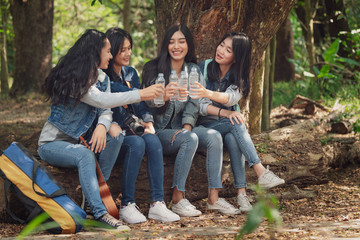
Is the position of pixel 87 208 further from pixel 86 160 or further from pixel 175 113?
pixel 175 113

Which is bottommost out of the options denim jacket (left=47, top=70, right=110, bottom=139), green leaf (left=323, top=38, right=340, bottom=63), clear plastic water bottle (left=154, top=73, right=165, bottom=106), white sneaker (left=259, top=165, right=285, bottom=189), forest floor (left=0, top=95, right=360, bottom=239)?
forest floor (left=0, top=95, right=360, bottom=239)

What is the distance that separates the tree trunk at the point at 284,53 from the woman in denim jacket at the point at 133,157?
347 inches

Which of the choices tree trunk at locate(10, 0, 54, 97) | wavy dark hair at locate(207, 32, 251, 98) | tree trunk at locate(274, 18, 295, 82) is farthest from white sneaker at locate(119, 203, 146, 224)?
tree trunk at locate(274, 18, 295, 82)

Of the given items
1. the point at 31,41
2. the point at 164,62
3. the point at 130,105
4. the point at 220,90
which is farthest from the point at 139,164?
the point at 31,41

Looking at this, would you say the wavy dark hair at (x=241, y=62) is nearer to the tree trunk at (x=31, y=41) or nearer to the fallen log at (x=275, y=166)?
the fallen log at (x=275, y=166)

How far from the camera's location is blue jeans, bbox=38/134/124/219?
395 centimetres

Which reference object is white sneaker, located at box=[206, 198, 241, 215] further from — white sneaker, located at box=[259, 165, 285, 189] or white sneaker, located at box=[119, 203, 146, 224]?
white sneaker, located at box=[119, 203, 146, 224]

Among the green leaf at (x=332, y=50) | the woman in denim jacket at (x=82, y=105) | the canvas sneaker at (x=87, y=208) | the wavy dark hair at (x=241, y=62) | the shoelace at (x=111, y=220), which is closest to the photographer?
the shoelace at (x=111, y=220)

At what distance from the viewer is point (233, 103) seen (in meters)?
4.79

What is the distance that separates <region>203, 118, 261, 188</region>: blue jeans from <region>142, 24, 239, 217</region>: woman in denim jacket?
16 centimetres

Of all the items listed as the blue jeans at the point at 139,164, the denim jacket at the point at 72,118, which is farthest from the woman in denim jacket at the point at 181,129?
the denim jacket at the point at 72,118

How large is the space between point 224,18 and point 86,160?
2425mm

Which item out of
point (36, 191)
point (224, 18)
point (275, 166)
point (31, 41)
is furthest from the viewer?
point (31, 41)

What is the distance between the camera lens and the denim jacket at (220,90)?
15.7ft
